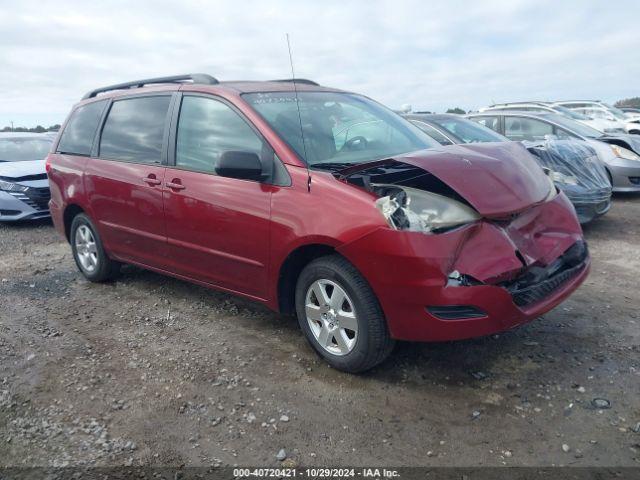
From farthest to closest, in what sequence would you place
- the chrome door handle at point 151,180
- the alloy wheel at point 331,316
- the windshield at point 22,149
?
the windshield at point 22,149 < the chrome door handle at point 151,180 < the alloy wheel at point 331,316

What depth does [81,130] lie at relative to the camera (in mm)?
5441

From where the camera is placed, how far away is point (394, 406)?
9.98ft

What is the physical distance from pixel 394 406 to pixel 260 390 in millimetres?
776

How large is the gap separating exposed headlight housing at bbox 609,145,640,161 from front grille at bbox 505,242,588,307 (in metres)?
5.72

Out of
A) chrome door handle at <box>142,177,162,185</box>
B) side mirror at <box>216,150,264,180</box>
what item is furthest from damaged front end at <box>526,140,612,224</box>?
chrome door handle at <box>142,177,162,185</box>

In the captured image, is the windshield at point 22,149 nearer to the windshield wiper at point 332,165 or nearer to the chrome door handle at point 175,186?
the chrome door handle at point 175,186

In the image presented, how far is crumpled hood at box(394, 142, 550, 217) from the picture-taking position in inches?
121

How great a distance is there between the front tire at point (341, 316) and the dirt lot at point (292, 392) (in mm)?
164

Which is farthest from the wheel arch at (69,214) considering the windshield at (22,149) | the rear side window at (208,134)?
the windshield at (22,149)

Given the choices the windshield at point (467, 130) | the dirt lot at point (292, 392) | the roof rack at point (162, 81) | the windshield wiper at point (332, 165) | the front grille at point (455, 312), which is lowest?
the dirt lot at point (292, 392)

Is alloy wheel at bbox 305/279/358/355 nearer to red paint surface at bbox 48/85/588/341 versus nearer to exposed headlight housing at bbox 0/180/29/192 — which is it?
red paint surface at bbox 48/85/588/341

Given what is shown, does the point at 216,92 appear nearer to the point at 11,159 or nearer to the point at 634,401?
the point at 634,401

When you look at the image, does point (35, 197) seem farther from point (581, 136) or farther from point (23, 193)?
point (581, 136)

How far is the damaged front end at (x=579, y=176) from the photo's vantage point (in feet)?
21.2
